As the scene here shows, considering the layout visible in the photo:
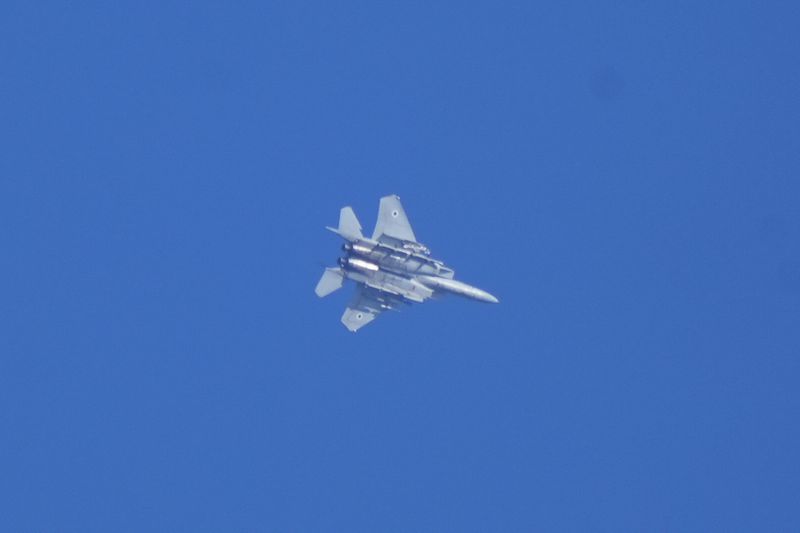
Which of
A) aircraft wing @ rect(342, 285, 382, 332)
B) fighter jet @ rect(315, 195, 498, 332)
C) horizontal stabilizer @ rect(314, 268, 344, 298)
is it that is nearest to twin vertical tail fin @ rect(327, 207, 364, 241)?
fighter jet @ rect(315, 195, 498, 332)

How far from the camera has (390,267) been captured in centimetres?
11294

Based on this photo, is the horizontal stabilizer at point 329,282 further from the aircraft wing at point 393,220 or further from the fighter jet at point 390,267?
the aircraft wing at point 393,220

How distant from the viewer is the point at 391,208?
112 meters

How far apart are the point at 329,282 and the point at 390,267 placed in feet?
12.3

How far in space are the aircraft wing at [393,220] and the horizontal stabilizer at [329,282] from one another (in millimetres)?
3673

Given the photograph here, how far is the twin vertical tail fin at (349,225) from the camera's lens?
367 feet

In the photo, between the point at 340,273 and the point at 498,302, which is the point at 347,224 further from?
the point at 498,302

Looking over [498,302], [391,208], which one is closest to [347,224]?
[391,208]

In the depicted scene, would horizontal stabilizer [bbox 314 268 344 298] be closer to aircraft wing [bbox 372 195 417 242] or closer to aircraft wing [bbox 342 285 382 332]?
aircraft wing [bbox 342 285 382 332]

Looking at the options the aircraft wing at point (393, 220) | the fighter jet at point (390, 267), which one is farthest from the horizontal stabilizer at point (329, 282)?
the aircraft wing at point (393, 220)

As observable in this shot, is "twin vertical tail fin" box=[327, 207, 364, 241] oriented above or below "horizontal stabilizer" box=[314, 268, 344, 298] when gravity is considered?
above

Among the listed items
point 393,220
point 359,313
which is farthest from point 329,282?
point 393,220

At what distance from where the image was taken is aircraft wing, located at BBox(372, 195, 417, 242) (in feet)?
366

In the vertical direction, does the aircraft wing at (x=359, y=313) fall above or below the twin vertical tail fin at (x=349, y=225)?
below
